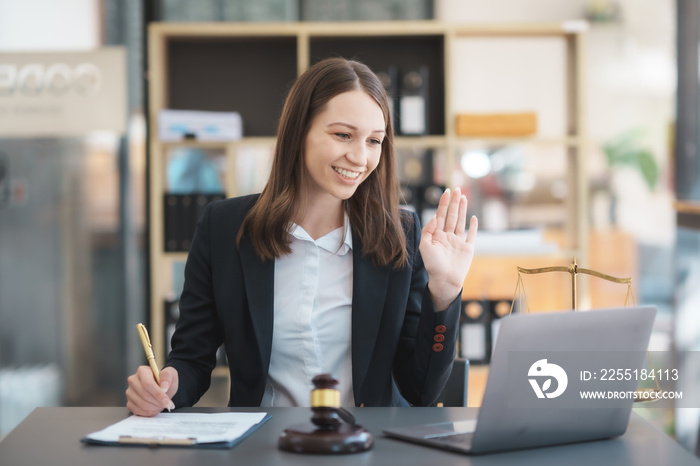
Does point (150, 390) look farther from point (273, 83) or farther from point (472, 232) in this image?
point (273, 83)

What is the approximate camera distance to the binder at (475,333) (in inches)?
131

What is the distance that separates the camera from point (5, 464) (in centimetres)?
99

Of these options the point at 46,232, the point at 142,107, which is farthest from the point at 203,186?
the point at 46,232

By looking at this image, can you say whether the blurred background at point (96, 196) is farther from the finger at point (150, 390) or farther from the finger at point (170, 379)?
the finger at point (150, 390)

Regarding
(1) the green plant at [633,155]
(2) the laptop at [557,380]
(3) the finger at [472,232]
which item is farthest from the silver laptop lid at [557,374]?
(1) the green plant at [633,155]

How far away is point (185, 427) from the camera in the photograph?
1.15 m

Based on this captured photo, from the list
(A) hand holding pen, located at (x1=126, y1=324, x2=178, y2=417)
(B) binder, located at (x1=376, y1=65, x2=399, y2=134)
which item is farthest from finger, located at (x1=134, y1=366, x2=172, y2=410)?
(B) binder, located at (x1=376, y1=65, x2=399, y2=134)

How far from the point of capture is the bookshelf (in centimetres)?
334

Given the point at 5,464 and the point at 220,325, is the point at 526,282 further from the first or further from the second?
the point at 5,464

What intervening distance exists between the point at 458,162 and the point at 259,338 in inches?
147

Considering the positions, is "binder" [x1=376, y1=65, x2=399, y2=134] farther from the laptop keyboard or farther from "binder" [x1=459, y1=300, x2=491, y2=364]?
the laptop keyboard

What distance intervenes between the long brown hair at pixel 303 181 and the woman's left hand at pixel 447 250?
0.20m

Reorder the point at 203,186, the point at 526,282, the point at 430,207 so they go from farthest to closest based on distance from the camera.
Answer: the point at 526,282
the point at 203,186
the point at 430,207

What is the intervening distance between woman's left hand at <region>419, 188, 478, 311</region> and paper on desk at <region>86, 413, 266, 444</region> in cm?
44
